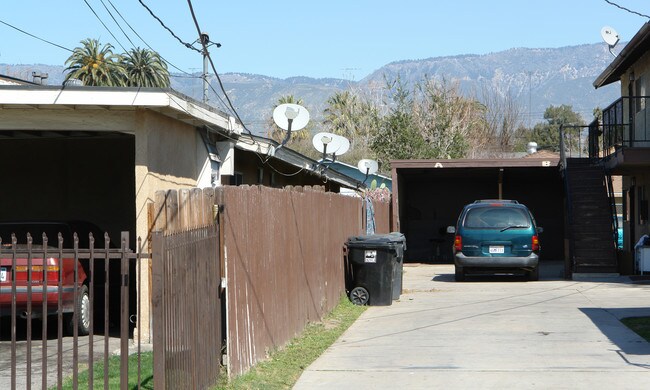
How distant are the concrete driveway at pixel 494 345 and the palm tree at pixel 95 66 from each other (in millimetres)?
44426

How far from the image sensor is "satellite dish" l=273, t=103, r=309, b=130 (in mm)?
16609

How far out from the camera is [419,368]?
10023 millimetres

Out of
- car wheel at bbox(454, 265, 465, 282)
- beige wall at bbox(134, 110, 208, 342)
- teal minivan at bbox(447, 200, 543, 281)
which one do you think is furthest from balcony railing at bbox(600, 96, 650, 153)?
beige wall at bbox(134, 110, 208, 342)

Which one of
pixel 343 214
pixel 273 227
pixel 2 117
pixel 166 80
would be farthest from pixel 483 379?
pixel 166 80

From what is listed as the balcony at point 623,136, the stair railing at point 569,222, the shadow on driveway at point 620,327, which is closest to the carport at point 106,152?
the shadow on driveway at point 620,327

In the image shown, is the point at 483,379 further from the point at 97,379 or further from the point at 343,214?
the point at 343,214

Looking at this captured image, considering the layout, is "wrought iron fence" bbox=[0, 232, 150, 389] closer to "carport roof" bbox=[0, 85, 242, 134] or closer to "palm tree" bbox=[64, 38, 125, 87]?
"carport roof" bbox=[0, 85, 242, 134]

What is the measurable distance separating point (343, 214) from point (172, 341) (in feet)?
Answer: 33.6

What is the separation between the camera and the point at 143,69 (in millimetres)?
61375

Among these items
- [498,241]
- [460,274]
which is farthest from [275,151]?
[460,274]

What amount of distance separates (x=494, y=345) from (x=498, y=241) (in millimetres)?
9943

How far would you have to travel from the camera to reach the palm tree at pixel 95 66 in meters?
59.2

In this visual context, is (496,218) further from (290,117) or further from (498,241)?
(290,117)

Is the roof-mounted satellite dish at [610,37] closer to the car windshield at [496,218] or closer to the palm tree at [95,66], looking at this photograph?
the car windshield at [496,218]
